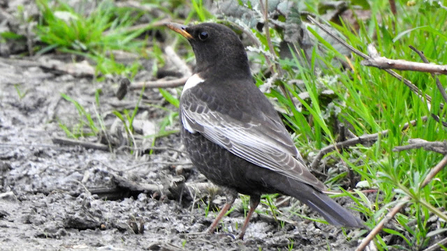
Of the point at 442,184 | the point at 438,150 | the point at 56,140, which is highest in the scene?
the point at 438,150

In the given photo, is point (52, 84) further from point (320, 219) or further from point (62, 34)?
point (320, 219)

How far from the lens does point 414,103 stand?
15.6 feet

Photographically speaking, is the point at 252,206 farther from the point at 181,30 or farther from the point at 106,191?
the point at 181,30

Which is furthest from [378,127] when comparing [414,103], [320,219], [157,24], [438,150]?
[157,24]

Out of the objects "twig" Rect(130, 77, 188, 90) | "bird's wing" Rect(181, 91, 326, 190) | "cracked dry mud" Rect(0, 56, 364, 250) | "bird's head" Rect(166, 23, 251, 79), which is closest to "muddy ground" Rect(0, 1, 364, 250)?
"cracked dry mud" Rect(0, 56, 364, 250)

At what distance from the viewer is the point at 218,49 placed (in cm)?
538

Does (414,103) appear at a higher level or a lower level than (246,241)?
higher

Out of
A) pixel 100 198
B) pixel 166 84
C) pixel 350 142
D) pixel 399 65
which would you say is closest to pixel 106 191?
pixel 100 198

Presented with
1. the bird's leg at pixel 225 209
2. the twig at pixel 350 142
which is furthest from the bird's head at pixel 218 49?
the bird's leg at pixel 225 209

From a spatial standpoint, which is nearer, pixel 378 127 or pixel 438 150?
pixel 438 150

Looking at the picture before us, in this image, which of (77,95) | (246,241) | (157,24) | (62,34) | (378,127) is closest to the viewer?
(246,241)

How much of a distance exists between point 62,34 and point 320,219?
14.6 feet

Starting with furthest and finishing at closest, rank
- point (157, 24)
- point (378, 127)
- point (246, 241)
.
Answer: point (157, 24), point (378, 127), point (246, 241)

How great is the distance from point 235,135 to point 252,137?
0.40 feet
